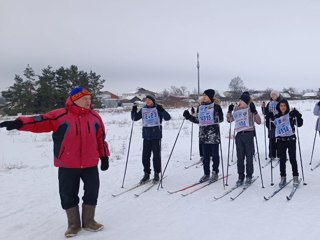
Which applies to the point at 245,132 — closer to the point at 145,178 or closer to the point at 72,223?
the point at 145,178

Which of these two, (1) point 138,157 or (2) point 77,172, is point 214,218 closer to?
(2) point 77,172

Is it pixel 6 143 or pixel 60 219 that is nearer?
pixel 60 219

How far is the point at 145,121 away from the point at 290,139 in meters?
3.02

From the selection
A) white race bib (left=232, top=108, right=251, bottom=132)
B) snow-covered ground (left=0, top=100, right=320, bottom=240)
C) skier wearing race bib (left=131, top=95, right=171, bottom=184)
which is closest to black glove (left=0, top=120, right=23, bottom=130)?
snow-covered ground (left=0, top=100, right=320, bottom=240)

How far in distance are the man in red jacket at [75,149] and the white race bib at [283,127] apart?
11.8ft

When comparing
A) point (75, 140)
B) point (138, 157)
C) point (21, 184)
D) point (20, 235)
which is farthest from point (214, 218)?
point (138, 157)

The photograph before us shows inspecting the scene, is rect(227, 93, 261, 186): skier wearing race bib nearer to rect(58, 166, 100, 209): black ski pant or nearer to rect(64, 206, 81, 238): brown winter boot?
rect(58, 166, 100, 209): black ski pant

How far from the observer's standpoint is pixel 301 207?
16.2 feet

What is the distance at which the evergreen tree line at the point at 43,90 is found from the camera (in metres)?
36.0

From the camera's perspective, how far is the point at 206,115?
674 cm

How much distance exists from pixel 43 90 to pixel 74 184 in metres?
34.2

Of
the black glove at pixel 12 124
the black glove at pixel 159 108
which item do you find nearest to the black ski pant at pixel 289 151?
the black glove at pixel 159 108

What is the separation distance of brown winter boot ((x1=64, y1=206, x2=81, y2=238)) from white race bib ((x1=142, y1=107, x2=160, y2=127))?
2952 millimetres

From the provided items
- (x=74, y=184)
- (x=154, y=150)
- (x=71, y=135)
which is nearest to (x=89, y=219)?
(x=74, y=184)
